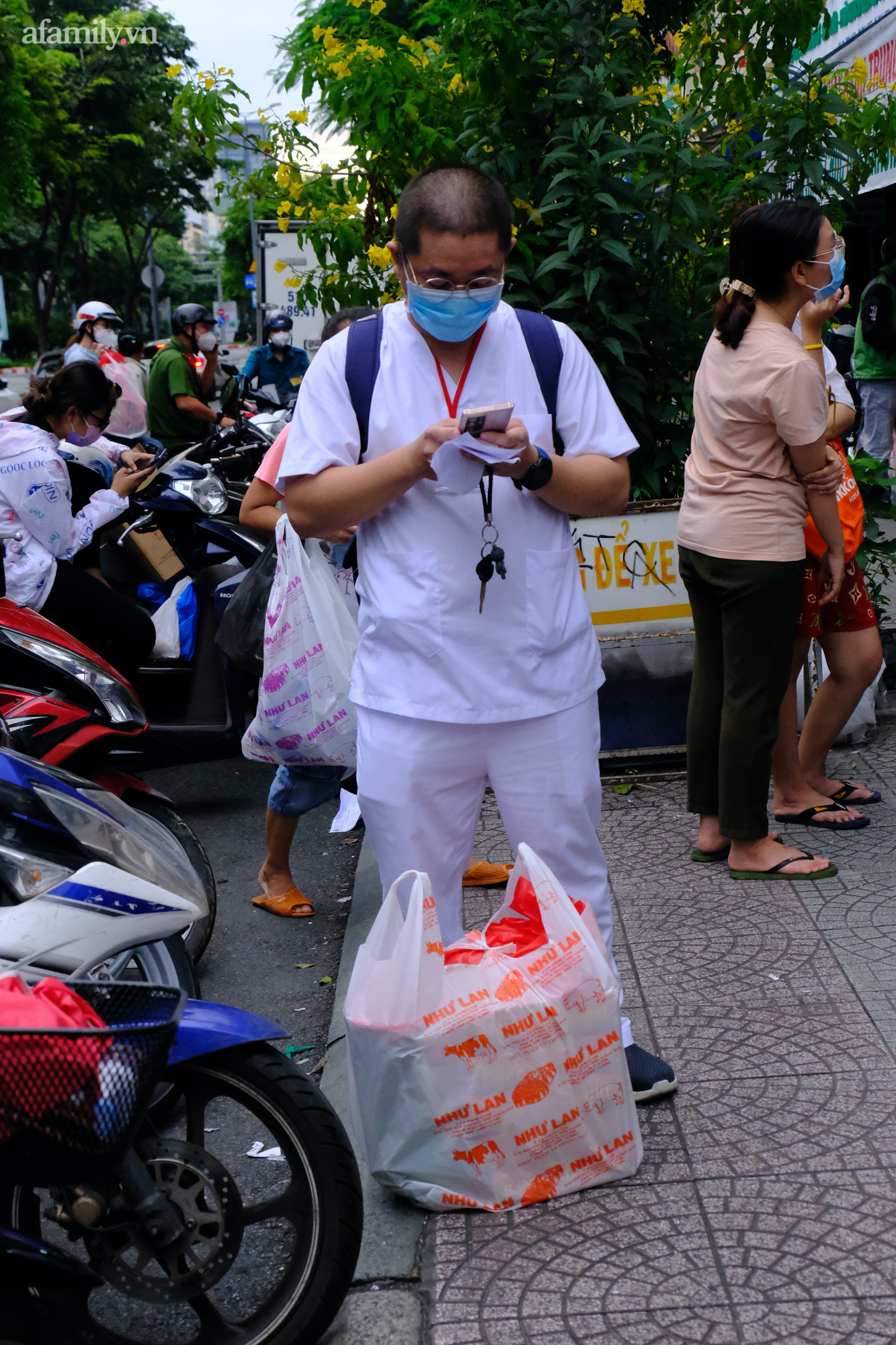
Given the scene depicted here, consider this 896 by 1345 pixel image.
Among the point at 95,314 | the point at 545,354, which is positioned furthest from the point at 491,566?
the point at 95,314

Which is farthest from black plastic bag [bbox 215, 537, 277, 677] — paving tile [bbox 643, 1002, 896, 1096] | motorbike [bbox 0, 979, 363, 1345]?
motorbike [bbox 0, 979, 363, 1345]

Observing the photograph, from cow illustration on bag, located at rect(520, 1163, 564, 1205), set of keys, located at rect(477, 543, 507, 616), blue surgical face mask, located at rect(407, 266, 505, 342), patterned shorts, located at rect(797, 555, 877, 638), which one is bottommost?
cow illustration on bag, located at rect(520, 1163, 564, 1205)

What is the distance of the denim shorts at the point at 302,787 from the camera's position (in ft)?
13.9

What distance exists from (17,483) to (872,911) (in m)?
3.20

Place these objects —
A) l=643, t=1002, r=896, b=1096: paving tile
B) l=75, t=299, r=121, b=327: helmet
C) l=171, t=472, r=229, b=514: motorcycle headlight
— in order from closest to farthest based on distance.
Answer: l=643, t=1002, r=896, b=1096: paving tile
l=171, t=472, r=229, b=514: motorcycle headlight
l=75, t=299, r=121, b=327: helmet

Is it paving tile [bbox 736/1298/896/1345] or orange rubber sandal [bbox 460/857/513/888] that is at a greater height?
paving tile [bbox 736/1298/896/1345]

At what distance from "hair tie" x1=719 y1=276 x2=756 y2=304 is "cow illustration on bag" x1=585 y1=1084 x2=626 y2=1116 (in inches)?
91.0

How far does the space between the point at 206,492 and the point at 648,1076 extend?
3781 mm

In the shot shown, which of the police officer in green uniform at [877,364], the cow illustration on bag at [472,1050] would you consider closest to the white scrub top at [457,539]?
the cow illustration on bag at [472,1050]

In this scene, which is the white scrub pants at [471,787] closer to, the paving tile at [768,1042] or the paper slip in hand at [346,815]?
the paving tile at [768,1042]

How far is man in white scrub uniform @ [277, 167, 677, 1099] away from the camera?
2.51 m

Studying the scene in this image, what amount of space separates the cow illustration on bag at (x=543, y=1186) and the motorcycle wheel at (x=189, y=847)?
1.57 metres

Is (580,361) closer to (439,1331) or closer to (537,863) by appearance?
(537,863)

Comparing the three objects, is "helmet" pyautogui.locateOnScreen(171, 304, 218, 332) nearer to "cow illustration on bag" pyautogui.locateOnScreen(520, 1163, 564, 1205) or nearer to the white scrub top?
the white scrub top
